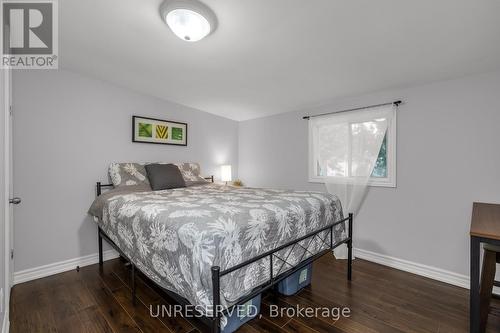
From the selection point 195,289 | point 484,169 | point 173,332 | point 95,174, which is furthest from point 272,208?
point 95,174

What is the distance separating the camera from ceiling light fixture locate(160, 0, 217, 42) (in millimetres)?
1567

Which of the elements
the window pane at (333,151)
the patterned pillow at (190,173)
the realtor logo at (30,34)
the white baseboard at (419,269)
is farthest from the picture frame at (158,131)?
the white baseboard at (419,269)

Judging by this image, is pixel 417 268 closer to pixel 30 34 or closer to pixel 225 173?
pixel 225 173

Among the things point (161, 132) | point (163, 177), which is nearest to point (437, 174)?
point (163, 177)

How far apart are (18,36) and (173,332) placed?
2690 millimetres

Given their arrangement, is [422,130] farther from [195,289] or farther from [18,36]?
[18,36]

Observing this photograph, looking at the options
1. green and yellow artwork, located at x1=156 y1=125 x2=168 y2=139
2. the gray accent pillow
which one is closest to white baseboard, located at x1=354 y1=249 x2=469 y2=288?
the gray accent pillow

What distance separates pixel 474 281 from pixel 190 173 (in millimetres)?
3071

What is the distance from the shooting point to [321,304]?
6.35 ft

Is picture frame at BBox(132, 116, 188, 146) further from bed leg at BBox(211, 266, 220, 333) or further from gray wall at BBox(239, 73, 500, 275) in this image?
bed leg at BBox(211, 266, 220, 333)

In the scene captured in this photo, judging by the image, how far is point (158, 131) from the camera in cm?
334

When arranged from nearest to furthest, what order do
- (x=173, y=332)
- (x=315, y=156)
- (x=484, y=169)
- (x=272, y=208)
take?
(x=173, y=332), (x=272, y=208), (x=484, y=169), (x=315, y=156)

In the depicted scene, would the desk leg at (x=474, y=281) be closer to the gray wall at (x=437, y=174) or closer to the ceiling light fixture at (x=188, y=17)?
the gray wall at (x=437, y=174)

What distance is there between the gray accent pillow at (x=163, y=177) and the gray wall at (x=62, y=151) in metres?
0.40
